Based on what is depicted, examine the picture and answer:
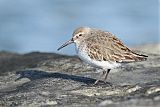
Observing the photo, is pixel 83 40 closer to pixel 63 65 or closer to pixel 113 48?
pixel 113 48

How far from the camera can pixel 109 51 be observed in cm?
1038

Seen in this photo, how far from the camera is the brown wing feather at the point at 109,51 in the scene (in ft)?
33.8

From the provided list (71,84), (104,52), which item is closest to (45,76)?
(71,84)

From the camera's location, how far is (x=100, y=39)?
10.6 m

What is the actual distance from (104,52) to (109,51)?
0.30 ft

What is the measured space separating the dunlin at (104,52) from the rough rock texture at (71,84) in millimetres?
386

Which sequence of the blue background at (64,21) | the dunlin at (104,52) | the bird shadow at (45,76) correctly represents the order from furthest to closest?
the blue background at (64,21)
the bird shadow at (45,76)
the dunlin at (104,52)

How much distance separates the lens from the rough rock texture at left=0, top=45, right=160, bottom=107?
862cm

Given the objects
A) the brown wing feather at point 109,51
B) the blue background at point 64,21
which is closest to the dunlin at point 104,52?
the brown wing feather at point 109,51

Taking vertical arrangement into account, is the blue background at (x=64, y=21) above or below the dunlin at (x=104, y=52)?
above

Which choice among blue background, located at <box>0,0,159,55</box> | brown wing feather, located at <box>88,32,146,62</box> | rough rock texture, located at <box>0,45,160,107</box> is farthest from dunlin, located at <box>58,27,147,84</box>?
blue background, located at <box>0,0,159,55</box>

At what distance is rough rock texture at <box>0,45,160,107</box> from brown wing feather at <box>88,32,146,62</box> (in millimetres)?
459

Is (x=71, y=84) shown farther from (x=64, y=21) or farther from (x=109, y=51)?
(x=64, y=21)

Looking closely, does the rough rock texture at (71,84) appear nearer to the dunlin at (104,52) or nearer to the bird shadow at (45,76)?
the bird shadow at (45,76)
